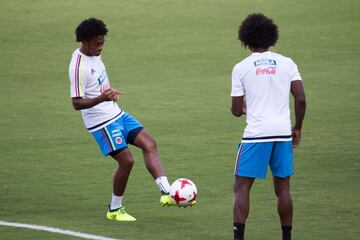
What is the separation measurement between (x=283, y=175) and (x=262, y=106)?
28.4 inches

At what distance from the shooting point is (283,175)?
9.90m

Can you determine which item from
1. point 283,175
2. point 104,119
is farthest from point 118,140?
point 283,175

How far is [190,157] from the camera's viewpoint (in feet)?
49.7

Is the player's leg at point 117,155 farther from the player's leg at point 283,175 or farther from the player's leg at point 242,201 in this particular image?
the player's leg at point 283,175

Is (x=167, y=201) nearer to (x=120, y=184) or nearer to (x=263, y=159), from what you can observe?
(x=120, y=184)

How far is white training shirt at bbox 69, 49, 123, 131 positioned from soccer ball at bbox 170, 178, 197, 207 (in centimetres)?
119

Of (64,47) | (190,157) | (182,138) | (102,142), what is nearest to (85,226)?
(102,142)

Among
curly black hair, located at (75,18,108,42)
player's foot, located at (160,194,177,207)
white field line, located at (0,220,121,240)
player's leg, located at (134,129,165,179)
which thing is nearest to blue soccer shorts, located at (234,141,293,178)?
player's foot, located at (160,194,177,207)

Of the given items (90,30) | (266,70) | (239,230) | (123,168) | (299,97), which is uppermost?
(90,30)

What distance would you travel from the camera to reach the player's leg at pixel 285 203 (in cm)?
998

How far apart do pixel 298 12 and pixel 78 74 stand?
1653 centimetres

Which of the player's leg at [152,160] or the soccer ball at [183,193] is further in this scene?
the player's leg at [152,160]

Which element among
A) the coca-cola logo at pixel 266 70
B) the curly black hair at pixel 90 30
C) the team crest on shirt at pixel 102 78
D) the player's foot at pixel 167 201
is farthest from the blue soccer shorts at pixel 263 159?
the curly black hair at pixel 90 30

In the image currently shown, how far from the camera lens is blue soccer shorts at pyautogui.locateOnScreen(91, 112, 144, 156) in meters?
11.7
